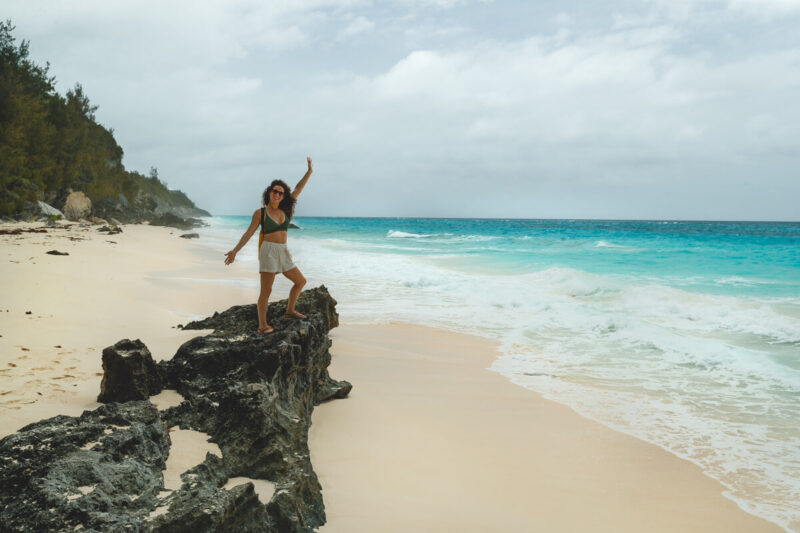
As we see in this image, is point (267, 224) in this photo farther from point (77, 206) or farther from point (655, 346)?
point (77, 206)

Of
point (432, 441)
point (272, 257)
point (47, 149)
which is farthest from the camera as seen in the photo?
point (47, 149)

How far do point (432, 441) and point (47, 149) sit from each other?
38097 millimetres

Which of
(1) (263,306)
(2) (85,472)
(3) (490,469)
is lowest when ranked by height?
(3) (490,469)

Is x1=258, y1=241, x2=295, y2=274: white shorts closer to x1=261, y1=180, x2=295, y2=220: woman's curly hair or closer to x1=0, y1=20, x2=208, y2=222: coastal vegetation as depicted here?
x1=261, y1=180, x2=295, y2=220: woman's curly hair

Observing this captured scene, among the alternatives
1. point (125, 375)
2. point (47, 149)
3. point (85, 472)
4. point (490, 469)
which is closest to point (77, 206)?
point (47, 149)

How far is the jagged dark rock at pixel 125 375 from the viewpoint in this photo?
13.0 feet

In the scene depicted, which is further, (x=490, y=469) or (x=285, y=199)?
(x=285, y=199)

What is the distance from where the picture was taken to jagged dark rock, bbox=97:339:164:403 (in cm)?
395

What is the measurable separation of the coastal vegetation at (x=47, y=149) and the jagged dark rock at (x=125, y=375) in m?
29.1

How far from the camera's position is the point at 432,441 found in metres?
4.68

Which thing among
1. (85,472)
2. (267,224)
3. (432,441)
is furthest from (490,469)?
(267,224)

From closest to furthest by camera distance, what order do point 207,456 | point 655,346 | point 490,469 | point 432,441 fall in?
point 207,456 → point 490,469 → point 432,441 → point 655,346

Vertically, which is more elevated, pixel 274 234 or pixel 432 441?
pixel 274 234

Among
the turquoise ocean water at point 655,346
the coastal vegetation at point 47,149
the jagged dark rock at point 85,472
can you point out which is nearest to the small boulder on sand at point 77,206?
the coastal vegetation at point 47,149
